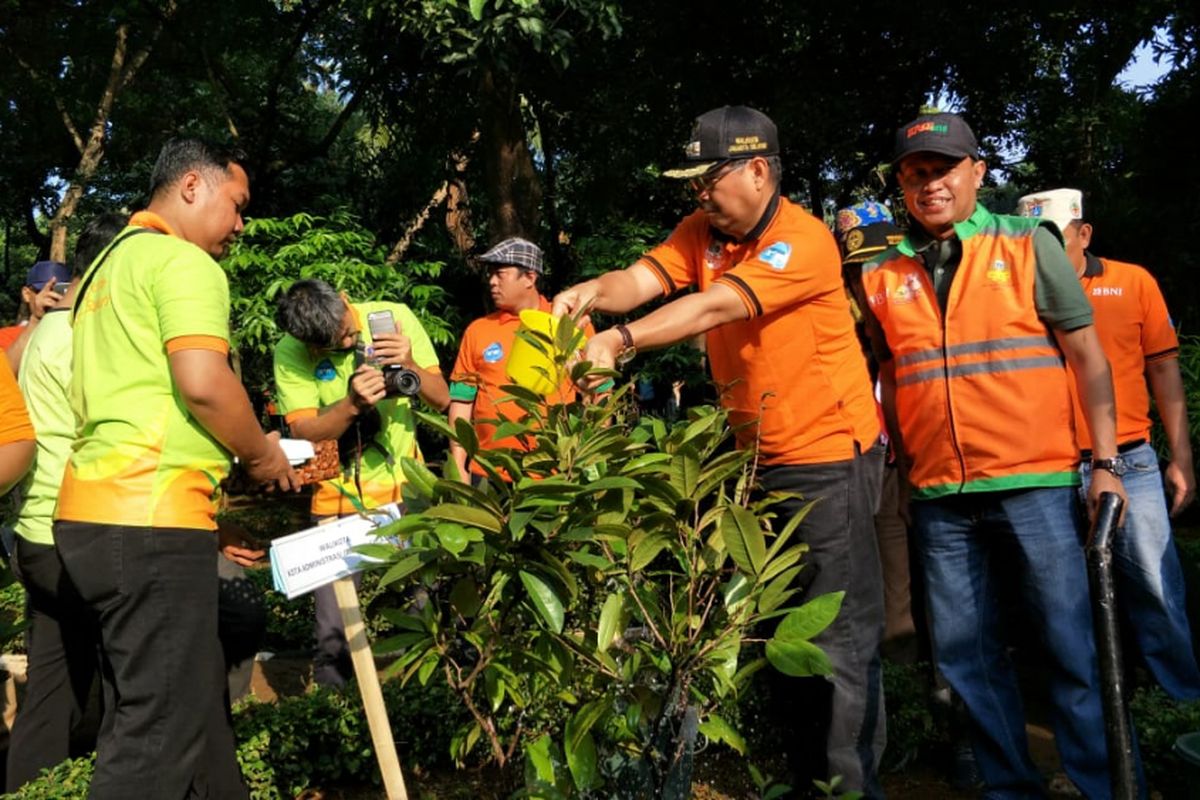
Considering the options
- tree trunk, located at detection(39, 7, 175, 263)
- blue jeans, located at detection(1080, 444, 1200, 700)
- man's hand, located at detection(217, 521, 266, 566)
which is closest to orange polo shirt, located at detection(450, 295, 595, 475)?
man's hand, located at detection(217, 521, 266, 566)

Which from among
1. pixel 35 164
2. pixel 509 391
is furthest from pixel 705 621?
pixel 35 164

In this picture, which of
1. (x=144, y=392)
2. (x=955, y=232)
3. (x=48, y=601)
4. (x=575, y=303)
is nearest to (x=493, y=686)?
(x=575, y=303)

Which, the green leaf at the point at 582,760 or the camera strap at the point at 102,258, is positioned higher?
the camera strap at the point at 102,258

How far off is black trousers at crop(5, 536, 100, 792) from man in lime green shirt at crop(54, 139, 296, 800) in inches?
26.5

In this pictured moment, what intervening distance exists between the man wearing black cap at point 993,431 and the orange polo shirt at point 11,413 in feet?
7.78

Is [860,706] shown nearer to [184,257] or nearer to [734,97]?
[184,257]

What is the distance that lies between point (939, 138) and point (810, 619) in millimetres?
1486

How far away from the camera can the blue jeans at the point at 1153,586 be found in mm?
3369

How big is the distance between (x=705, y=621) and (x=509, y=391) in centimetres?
61

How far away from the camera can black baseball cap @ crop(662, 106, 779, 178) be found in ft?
9.32

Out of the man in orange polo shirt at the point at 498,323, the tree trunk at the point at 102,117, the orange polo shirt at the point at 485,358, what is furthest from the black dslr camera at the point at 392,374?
the tree trunk at the point at 102,117

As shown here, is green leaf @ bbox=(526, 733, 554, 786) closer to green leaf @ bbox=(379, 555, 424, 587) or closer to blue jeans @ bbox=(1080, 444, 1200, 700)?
green leaf @ bbox=(379, 555, 424, 587)

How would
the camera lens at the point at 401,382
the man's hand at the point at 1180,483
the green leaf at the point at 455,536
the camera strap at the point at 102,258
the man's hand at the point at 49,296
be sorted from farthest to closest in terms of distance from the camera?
the man's hand at the point at 49,296 → the camera lens at the point at 401,382 → the man's hand at the point at 1180,483 → the camera strap at the point at 102,258 → the green leaf at the point at 455,536

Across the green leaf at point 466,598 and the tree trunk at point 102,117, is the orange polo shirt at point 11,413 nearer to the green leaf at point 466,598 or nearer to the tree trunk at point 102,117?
the green leaf at point 466,598
